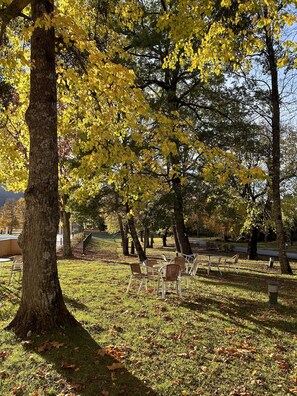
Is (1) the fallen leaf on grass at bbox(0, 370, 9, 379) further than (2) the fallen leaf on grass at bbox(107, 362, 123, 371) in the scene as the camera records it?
No

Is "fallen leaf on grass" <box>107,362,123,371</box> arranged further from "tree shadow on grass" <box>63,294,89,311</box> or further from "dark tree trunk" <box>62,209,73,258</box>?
"dark tree trunk" <box>62,209,73,258</box>

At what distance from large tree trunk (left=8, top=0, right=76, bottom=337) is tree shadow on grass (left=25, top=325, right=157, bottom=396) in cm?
41

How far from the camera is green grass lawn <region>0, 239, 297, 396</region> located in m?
3.90

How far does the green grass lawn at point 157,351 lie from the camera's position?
3.90m

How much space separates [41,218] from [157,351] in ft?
9.04

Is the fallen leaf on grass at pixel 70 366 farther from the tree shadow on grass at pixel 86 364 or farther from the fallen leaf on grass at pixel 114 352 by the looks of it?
the fallen leaf on grass at pixel 114 352

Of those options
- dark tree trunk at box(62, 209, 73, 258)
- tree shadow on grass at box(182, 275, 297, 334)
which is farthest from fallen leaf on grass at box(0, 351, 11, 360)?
dark tree trunk at box(62, 209, 73, 258)

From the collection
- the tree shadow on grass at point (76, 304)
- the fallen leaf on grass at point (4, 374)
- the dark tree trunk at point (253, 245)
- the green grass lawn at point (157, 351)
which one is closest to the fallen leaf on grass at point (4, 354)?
A: the green grass lawn at point (157, 351)

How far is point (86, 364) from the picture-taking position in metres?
4.40

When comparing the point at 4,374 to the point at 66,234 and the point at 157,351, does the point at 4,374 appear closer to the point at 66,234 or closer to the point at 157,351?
the point at 157,351

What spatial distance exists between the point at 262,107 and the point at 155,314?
11540mm

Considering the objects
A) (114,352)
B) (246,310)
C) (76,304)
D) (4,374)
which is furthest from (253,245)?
(4,374)

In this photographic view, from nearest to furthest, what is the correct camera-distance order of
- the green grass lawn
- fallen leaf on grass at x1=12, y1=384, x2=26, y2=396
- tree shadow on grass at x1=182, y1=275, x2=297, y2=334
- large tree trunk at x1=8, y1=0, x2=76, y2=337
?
fallen leaf on grass at x1=12, y1=384, x2=26, y2=396 < the green grass lawn < large tree trunk at x1=8, y1=0, x2=76, y2=337 < tree shadow on grass at x1=182, y1=275, x2=297, y2=334

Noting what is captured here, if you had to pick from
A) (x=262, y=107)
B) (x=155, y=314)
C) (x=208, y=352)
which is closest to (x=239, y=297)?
(x=155, y=314)
